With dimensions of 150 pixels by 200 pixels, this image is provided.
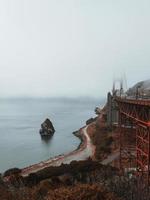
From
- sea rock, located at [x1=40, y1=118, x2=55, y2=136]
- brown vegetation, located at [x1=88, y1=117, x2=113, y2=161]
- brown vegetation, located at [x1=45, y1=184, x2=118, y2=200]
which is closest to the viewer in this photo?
brown vegetation, located at [x1=45, y1=184, x2=118, y2=200]

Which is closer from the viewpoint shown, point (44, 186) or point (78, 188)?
point (78, 188)

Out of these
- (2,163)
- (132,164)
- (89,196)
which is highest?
(89,196)

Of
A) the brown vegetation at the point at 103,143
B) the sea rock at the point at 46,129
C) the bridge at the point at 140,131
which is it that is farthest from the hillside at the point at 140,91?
the sea rock at the point at 46,129

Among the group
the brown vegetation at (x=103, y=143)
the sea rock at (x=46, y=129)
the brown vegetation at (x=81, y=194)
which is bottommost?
the sea rock at (x=46, y=129)

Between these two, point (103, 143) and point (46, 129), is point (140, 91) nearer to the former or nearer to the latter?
point (103, 143)

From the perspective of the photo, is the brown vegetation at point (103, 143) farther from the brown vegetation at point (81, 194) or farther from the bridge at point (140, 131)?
the brown vegetation at point (81, 194)

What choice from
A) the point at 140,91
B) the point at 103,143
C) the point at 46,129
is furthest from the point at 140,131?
the point at 46,129

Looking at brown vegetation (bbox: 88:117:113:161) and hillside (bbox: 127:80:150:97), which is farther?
brown vegetation (bbox: 88:117:113:161)

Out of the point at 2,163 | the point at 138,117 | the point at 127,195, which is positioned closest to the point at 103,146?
the point at 2,163

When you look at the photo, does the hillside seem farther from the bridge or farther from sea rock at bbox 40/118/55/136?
sea rock at bbox 40/118/55/136

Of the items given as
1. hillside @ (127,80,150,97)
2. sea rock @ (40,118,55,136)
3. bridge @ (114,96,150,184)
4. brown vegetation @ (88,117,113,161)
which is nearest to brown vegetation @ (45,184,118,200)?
bridge @ (114,96,150,184)

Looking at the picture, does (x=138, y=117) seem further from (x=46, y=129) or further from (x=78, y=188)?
(x=46, y=129)
